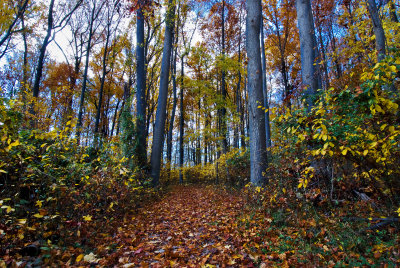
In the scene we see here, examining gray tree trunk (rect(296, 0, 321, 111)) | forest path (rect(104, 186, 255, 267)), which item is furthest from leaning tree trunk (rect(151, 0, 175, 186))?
gray tree trunk (rect(296, 0, 321, 111))

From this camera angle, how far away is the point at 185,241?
318 centimetres

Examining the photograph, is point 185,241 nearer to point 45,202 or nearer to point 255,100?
point 45,202

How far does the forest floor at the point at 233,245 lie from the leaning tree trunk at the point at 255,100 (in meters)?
1.47

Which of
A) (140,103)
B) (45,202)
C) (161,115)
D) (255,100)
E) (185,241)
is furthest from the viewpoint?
(161,115)

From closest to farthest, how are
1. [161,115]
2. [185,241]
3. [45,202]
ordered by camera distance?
1. [45,202]
2. [185,241]
3. [161,115]

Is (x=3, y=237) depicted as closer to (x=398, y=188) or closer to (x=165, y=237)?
(x=165, y=237)

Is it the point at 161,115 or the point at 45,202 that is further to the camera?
the point at 161,115

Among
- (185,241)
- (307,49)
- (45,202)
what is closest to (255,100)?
(307,49)

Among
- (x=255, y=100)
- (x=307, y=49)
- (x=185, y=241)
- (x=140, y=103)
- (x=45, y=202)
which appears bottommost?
(x=185, y=241)

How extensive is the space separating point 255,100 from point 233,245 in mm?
3858

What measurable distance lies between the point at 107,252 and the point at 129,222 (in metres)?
1.61

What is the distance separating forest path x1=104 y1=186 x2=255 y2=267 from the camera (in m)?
2.41

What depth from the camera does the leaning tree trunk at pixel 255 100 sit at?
5.28m

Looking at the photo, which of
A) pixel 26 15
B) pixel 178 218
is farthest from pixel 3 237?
pixel 26 15
